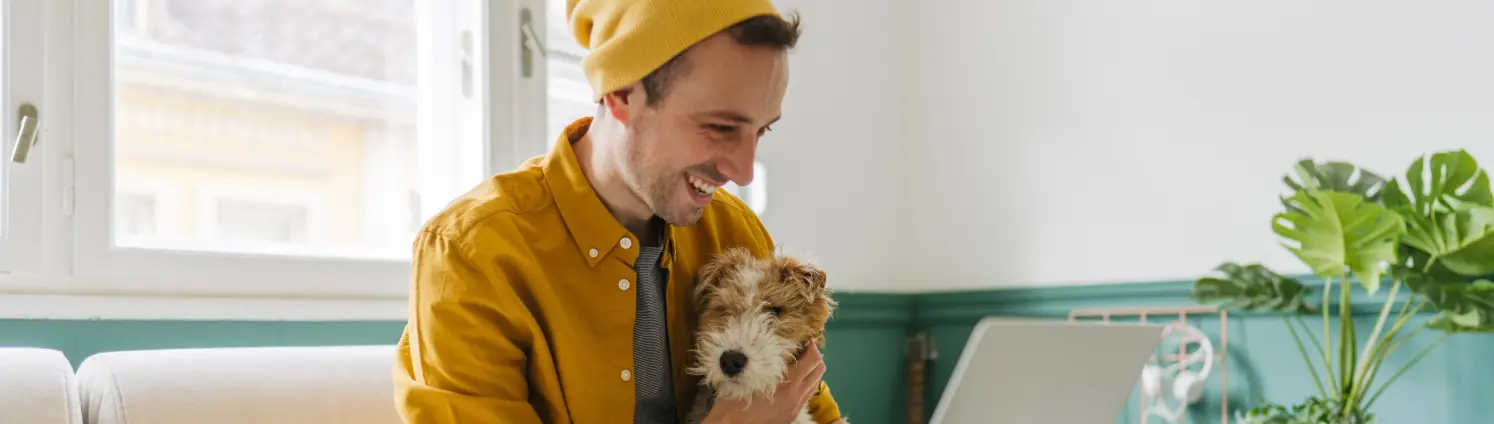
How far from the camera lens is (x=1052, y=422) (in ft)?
4.12

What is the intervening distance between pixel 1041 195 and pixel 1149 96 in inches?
14.1

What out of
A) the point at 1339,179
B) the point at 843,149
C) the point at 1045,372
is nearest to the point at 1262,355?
the point at 1339,179

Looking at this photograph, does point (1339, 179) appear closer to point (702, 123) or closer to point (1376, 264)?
point (1376, 264)

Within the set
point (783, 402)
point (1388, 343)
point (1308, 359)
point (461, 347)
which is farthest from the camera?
point (1308, 359)

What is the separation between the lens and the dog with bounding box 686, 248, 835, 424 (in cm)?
123

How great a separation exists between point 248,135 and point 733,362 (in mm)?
1140

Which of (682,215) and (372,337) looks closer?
(682,215)

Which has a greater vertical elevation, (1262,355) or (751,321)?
(751,321)

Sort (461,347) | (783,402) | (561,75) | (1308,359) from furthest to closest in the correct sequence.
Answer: (561,75)
(1308,359)
(783,402)
(461,347)

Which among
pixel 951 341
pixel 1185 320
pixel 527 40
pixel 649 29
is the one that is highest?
pixel 527 40

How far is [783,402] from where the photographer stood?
1.28 meters

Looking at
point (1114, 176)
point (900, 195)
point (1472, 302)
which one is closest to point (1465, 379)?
point (1472, 302)

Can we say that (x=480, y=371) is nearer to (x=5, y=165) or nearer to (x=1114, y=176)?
(x=5, y=165)

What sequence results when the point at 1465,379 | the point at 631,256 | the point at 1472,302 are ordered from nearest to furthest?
the point at 631,256, the point at 1472,302, the point at 1465,379
